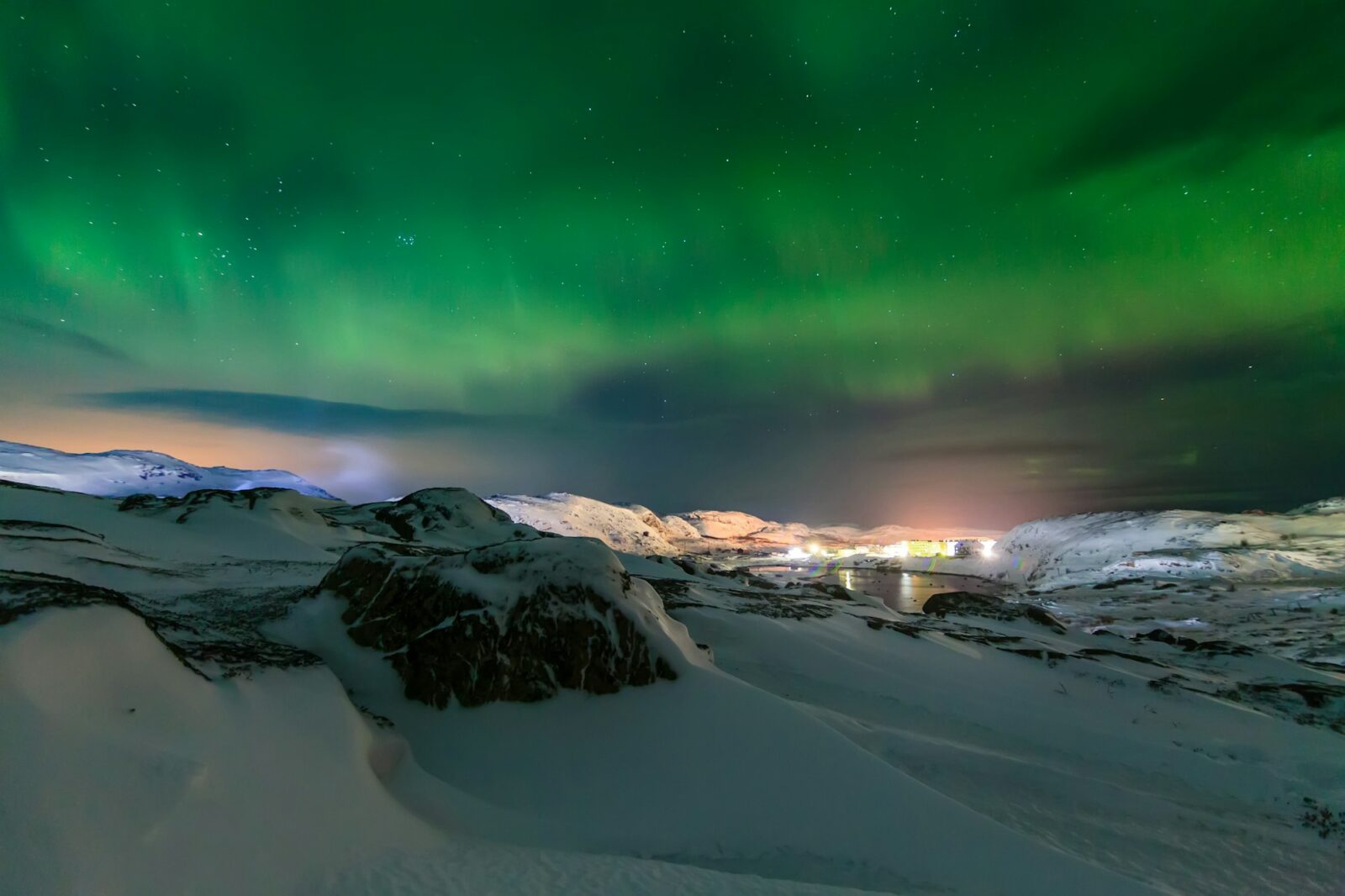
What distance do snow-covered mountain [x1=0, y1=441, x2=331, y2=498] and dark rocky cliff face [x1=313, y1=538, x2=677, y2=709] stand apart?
12005 centimetres

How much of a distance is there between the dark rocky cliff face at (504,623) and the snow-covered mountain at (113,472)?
120049mm

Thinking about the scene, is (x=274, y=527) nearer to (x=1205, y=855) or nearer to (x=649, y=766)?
(x=649, y=766)

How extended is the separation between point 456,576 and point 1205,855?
602 inches

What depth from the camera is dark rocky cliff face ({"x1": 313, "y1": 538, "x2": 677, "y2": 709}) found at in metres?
11.6

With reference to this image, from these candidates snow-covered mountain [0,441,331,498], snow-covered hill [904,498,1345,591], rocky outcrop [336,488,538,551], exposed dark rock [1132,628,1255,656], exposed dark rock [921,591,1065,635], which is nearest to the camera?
exposed dark rock [1132,628,1255,656]

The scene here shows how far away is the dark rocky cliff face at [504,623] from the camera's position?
1156 centimetres

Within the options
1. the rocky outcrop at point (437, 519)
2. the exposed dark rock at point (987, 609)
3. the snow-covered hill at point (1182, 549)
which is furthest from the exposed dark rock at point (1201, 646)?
the snow-covered hill at point (1182, 549)

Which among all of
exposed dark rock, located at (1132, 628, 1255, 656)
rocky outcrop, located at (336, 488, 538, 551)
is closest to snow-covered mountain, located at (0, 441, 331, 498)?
rocky outcrop, located at (336, 488, 538, 551)

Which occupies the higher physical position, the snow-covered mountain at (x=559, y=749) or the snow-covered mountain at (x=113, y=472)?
the snow-covered mountain at (x=113, y=472)

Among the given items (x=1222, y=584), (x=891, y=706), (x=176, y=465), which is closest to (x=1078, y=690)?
(x=891, y=706)

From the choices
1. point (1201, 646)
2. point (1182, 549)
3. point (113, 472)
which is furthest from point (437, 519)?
point (113, 472)

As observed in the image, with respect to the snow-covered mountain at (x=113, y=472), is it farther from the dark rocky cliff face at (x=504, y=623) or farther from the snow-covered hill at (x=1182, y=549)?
the snow-covered hill at (x=1182, y=549)

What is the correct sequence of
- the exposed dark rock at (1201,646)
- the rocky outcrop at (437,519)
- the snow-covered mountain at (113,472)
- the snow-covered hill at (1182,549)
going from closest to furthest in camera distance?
the exposed dark rock at (1201,646), the rocky outcrop at (437,519), the snow-covered hill at (1182,549), the snow-covered mountain at (113,472)

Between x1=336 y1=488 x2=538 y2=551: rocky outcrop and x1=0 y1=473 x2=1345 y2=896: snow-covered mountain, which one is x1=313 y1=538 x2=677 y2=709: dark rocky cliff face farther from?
x1=336 y1=488 x2=538 y2=551: rocky outcrop
